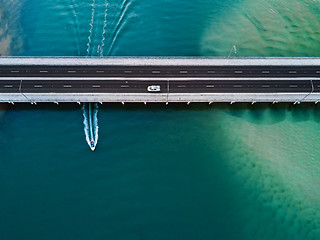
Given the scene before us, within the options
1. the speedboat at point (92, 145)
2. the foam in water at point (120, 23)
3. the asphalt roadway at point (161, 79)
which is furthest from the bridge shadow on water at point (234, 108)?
the foam in water at point (120, 23)

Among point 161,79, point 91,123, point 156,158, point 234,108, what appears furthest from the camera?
point 234,108

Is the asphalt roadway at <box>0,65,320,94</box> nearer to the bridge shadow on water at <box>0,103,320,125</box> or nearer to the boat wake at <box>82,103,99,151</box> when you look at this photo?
the bridge shadow on water at <box>0,103,320,125</box>

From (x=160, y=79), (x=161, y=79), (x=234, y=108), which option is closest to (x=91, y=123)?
(x=160, y=79)

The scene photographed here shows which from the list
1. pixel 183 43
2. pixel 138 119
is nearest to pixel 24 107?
pixel 138 119

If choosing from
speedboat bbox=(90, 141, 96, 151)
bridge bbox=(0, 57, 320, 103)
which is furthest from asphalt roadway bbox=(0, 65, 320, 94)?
speedboat bbox=(90, 141, 96, 151)

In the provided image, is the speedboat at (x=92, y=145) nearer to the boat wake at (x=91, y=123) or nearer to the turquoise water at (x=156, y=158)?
the boat wake at (x=91, y=123)

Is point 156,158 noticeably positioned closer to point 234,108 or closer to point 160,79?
point 160,79
